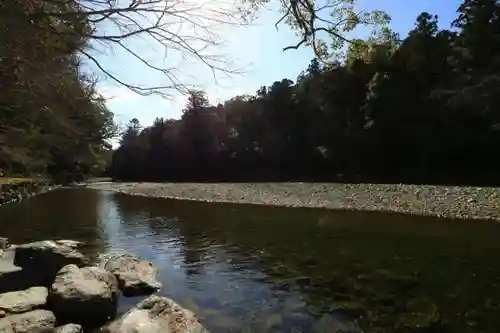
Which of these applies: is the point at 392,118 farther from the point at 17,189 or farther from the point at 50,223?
the point at 17,189

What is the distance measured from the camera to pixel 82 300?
8102 mm

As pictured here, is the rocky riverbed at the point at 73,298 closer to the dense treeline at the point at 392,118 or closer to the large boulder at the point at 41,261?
the large boulder at the point at 41,261

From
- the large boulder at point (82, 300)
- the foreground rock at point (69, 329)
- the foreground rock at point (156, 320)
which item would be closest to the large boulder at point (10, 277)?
the large boulder at point (82, 300)

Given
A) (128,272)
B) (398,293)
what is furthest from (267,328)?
(128,272)

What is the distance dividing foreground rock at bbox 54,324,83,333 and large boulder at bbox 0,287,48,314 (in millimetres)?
872

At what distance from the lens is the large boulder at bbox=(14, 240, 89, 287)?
10.1m

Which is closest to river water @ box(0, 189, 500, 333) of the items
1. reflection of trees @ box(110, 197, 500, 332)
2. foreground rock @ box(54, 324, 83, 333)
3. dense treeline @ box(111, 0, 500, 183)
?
reflection of trees @ box(110, 197, 500, 332)

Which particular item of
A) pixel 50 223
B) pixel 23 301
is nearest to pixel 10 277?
pixel 23 301

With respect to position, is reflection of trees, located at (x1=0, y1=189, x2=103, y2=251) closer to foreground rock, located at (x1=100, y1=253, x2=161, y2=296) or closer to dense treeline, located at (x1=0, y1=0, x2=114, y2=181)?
foreground rock, located at (x1=100, y1=253, x2=161, y2=296)

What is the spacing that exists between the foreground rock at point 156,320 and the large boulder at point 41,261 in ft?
11.5

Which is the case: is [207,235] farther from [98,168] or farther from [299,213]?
[98,168]

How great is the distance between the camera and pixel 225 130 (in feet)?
209

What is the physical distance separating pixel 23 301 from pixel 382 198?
22.8 meters

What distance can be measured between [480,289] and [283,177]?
4266 centimetres
